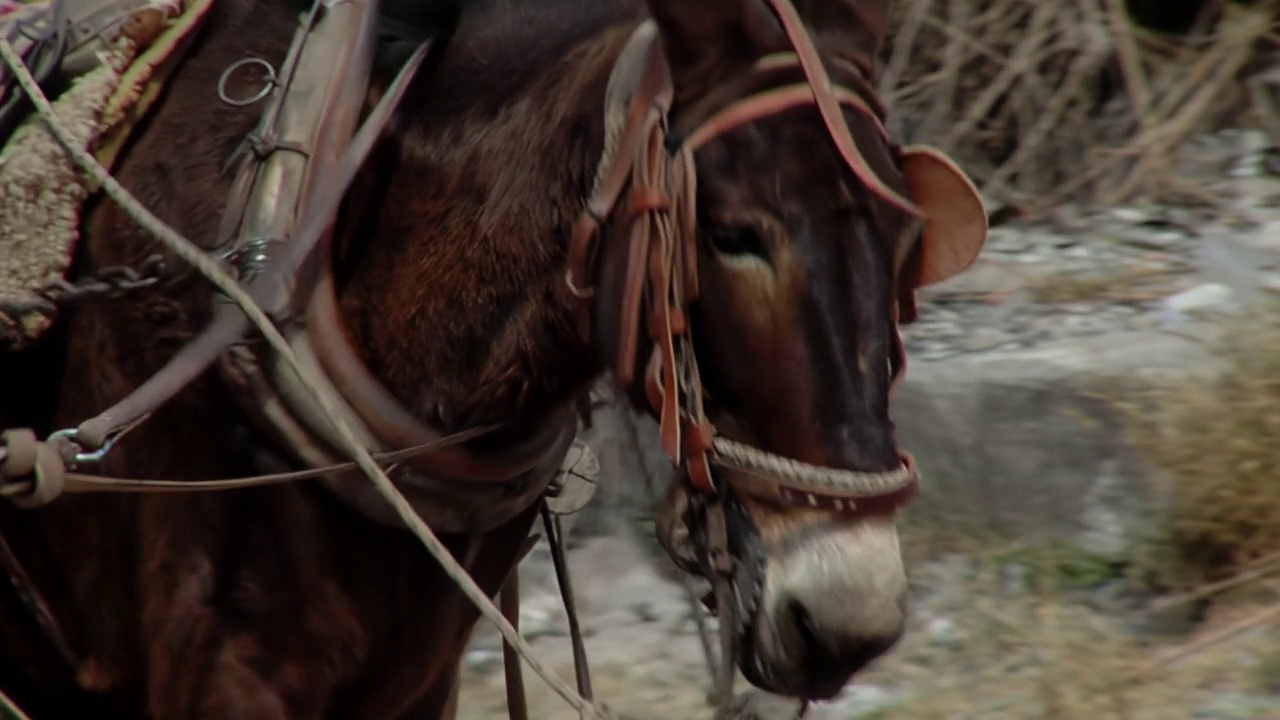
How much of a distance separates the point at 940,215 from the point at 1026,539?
96.3 inches

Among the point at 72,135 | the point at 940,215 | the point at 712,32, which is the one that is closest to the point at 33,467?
the point at 72,135

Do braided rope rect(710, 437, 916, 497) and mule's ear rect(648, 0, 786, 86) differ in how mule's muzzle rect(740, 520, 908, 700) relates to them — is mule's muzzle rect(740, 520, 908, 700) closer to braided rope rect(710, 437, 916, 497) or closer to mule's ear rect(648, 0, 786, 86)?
braided rope rect(710, 437, 916, 497)

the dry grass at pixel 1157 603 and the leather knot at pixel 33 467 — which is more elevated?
the leather knot at pixel 33 467

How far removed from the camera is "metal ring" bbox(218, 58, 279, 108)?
6.51 ft

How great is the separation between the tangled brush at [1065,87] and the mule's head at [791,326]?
148 inches

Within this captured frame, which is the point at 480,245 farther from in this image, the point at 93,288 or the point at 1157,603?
the point at 1157,603

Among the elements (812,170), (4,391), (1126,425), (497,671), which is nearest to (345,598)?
(4,391)

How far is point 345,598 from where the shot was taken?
196 cm

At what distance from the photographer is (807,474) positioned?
157cm

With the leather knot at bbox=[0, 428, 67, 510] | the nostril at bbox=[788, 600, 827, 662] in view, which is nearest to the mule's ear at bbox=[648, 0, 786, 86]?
the nostril at bbox=[788, 600, 827, 662]

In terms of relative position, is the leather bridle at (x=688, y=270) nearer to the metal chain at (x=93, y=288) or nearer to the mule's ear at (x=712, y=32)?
the mule's ear at (x=712, y=32)

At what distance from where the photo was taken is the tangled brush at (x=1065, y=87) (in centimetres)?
522

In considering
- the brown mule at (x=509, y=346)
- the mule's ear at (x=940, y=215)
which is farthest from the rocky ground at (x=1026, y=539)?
the mule's ear at (x=940, y=215)

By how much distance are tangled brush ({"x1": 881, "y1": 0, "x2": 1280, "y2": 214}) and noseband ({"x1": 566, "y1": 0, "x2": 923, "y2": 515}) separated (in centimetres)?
377
